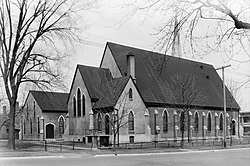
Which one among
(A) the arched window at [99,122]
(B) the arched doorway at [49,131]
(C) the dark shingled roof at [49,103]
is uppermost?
(C) the dark shingled roof at [49,103]

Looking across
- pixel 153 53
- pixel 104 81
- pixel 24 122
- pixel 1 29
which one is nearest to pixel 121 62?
pixel 104 81

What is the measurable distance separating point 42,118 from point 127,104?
12337 millimetres

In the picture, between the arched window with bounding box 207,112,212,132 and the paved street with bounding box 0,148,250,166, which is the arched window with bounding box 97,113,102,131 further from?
the arched window with bounding box 207,112,212,132

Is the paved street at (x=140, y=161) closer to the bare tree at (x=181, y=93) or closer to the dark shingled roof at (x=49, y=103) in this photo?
the bare tree at (x=181, y=93)

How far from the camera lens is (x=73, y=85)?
111 feet

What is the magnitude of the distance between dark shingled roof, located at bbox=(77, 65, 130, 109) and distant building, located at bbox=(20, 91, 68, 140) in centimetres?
698

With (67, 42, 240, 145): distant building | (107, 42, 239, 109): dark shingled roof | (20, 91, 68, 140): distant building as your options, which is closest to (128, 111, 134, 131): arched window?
(67, 42, 240, 145): distant building

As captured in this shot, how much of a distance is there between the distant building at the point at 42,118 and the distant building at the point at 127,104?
17.7 ft

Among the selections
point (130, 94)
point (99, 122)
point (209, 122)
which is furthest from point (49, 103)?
point (209, 122)

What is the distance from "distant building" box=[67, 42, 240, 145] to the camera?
30469 millimetres

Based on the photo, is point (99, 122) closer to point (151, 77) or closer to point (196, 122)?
point (151, 77)

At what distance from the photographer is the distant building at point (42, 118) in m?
39.5

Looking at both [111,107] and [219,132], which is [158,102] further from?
[219,132]

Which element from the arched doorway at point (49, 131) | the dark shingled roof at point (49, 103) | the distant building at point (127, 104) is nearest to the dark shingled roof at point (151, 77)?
the distant building at point (127, 104)
